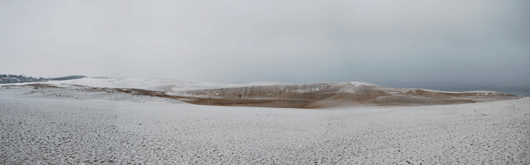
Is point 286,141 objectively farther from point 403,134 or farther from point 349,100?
point 349,100

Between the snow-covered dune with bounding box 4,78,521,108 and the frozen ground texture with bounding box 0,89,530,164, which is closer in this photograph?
the frozen ground texture with bounding box 0,89,530,164

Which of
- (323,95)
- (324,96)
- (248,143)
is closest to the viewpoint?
(248,143)

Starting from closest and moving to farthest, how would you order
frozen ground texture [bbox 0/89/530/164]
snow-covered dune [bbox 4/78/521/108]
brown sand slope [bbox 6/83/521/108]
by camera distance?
frozen ground texture [bbox 0/89/530/164] → brown sand slope [bbox 6/83/521/108] → snow-covered dune [bbox 4/78/521/108]

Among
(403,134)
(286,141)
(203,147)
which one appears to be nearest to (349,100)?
(403,134)

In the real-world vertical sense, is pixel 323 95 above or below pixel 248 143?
above

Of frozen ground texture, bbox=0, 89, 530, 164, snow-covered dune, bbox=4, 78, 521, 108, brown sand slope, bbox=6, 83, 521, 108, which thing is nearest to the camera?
frozen ground texture, bbox=0, 89, 530, 164

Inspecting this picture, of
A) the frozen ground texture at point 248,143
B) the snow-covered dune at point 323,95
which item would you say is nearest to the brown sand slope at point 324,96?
the snow-covered dune at point 323,95

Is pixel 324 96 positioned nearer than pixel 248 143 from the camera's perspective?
No

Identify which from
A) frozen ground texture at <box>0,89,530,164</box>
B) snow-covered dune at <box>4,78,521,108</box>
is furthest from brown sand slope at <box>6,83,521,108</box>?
frozen ground texture at <box>0,89,530,164</box>

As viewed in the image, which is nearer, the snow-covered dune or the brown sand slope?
the brown sand slope

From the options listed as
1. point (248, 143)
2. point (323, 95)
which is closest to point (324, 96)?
point (323, 95)

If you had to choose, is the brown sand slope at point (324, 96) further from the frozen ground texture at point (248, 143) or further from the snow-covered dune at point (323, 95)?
the frozen ground texture at point (248, 143)

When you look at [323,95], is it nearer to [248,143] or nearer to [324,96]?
[324,96]

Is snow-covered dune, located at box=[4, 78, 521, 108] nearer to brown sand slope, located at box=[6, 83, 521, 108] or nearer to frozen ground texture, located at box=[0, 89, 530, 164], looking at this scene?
brown sand slope, located at box=[6, 83, 521, 108]
